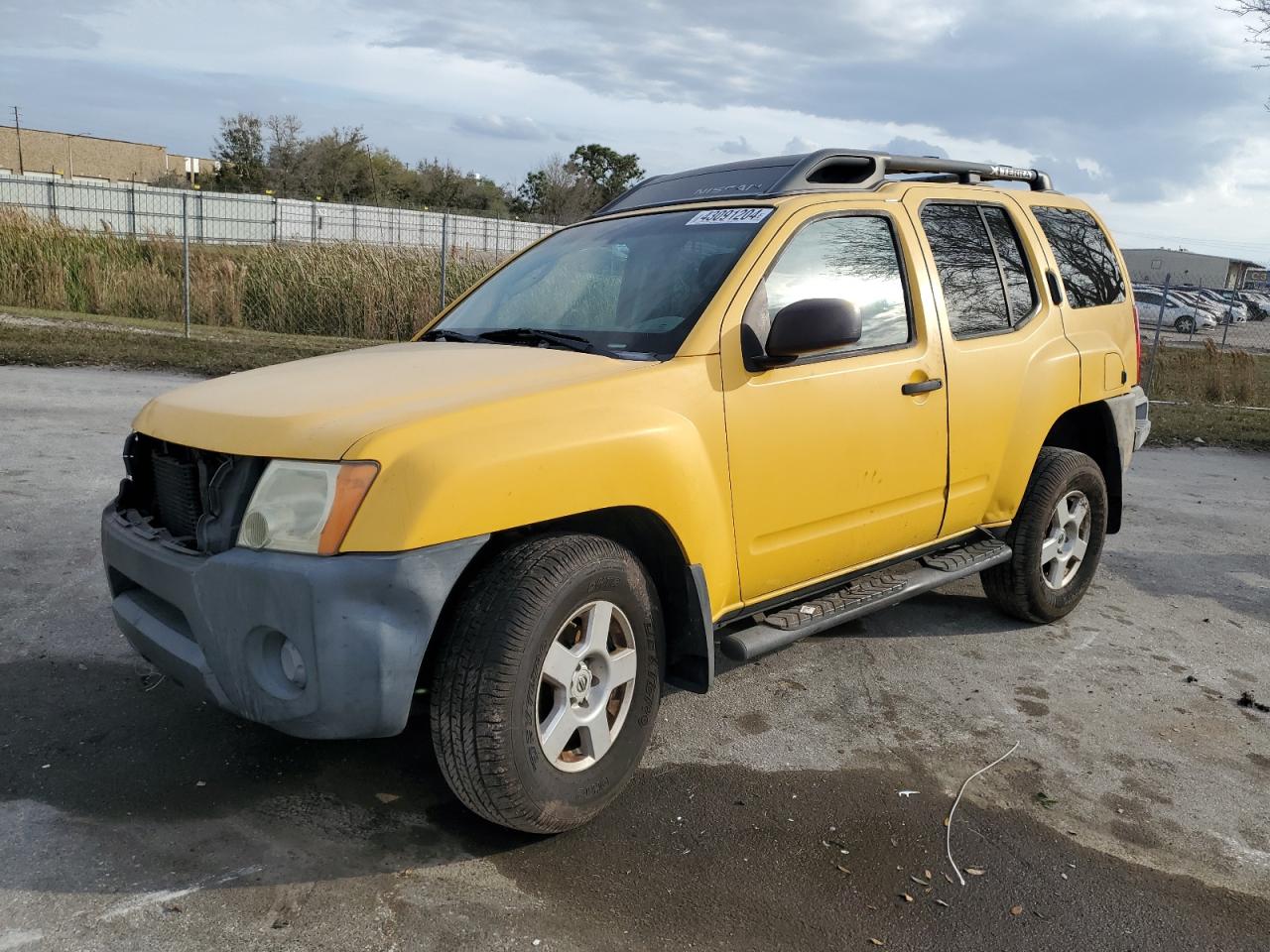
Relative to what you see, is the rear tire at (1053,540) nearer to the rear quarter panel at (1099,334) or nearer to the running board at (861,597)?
the running board at (861,597)

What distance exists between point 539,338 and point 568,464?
923mm

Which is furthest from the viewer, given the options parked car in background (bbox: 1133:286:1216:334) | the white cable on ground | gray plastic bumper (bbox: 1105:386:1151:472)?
parked car in background (bbox: 1133:286:1216:334)

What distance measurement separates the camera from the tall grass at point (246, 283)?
16.9 metres

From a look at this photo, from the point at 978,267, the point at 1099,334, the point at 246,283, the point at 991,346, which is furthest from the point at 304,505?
the point at 246,283

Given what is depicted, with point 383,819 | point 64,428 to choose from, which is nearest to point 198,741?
point 383,819

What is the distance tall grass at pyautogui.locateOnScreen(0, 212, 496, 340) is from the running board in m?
13.2

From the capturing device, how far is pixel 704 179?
442 centimetres

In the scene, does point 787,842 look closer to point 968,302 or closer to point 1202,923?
point 1202,923

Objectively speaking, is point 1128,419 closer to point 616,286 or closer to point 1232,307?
point 616,286

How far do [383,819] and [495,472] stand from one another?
1162 millimetres

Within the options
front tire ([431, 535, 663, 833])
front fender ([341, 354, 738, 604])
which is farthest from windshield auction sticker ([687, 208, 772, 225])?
front tire ([431, 535, 663, 833])

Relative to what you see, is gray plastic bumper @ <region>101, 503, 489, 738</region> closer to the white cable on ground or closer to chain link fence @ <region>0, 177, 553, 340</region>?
the white cable on ground

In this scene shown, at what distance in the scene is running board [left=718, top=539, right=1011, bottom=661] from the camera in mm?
3590

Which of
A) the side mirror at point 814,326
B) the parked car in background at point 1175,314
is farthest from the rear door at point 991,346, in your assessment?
the parked car in background at point 1175,314
